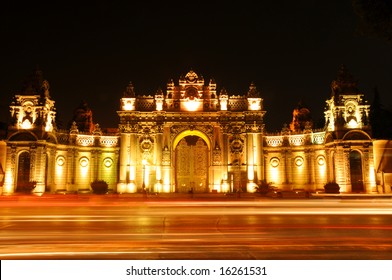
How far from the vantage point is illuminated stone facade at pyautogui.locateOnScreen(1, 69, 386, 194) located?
40.4 metres

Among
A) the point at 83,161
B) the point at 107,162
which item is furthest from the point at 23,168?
the point at 107,162

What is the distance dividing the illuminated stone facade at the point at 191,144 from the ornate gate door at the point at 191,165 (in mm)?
122

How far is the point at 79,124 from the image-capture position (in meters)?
54.6

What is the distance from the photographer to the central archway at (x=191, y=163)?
44.6 meters

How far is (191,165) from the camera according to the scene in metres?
45.2

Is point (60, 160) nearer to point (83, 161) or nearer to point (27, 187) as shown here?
point (83, 161)

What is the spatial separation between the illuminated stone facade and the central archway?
0.12 meters

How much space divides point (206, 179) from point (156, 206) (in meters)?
26.0

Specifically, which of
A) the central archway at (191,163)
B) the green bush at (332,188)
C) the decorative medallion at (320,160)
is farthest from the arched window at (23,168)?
the decorative medallion at (320,160)

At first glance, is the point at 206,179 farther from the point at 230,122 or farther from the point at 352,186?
the point at 352,186

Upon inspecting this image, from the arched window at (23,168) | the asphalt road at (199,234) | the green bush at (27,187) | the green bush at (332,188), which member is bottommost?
the asphalt road at (199,234)

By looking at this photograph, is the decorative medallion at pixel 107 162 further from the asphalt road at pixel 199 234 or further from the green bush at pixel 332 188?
Result: the asphalt road at pixel 199 234

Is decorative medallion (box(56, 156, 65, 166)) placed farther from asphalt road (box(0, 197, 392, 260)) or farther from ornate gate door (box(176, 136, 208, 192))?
A: asphalt road (box(0, 197, 392, 260))

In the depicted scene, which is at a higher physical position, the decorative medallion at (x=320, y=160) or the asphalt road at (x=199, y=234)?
the decorative medallion at (x=320, y=160)
